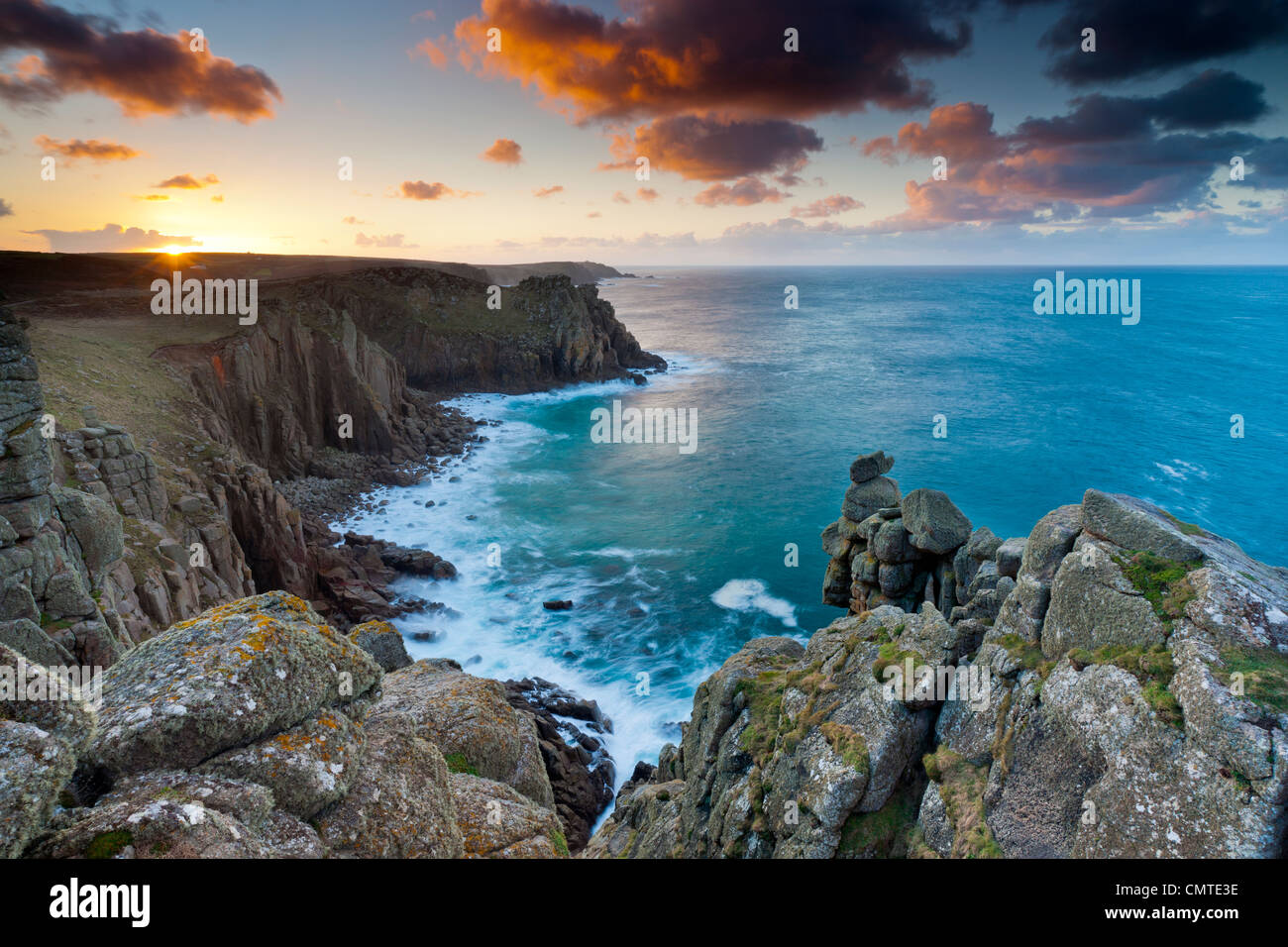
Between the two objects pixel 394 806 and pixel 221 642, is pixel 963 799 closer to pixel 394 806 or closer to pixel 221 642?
pixel 394 806

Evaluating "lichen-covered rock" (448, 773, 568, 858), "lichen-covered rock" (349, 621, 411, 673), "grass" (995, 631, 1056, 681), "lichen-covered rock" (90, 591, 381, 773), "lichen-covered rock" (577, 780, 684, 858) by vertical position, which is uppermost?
"lichen-covered rock" (90, 591, 381, 773)

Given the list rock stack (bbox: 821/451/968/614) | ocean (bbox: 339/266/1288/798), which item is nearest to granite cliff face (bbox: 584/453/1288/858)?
rock stack (bbox: 821/451/968/614)

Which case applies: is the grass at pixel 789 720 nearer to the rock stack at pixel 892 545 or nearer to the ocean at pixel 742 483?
the rock stack at pixel 892 545

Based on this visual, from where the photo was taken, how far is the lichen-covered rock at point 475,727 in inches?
634

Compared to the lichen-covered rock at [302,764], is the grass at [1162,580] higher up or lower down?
higher up

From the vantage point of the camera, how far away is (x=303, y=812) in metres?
9.44

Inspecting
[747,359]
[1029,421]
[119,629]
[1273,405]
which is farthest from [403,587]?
[1273,405]

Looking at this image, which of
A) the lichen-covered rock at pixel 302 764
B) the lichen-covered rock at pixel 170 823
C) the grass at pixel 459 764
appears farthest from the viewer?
the grass at pixel 459 764

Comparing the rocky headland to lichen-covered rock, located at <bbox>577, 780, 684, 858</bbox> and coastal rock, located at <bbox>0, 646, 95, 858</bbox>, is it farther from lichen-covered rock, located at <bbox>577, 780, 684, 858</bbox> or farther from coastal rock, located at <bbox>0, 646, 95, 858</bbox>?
lichen-covered rock, located at <bbox>577, 780, 684, 858</bbox>

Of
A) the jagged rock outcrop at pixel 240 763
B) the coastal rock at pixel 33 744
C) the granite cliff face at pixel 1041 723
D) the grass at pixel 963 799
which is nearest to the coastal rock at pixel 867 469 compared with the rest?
the granite cliff face at pixel 1041 723

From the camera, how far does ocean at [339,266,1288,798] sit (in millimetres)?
43281

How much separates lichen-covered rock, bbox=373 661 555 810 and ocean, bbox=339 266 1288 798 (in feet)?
50.0

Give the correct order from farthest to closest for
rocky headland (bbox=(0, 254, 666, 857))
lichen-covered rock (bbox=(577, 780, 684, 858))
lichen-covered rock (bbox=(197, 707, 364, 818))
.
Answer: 1. lichen-covered rock (bbox=(577, 780, 684, 858))
2. lichen-covered rock (bbox=(197, 707, 364, 818))
3. rocky headland (bbox=(0, 254, 666, 857))

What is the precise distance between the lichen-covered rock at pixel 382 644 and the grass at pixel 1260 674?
23.6m
